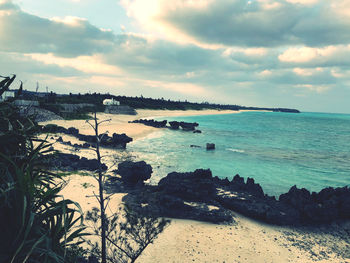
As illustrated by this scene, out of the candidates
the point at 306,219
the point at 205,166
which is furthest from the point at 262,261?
the point at 205,166

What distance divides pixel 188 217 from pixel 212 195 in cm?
379

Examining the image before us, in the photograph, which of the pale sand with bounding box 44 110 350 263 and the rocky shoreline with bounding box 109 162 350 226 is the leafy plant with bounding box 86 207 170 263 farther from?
the rocky shoreline with bounding box 109 162 350 226

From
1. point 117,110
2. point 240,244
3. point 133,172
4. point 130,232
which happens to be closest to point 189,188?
point 240,244

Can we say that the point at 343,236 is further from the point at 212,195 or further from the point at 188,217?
the point at 188,217

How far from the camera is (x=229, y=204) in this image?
61.2ft

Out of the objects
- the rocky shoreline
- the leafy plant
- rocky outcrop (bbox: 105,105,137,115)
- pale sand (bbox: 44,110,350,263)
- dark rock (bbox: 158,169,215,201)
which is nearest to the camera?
the leafy plant

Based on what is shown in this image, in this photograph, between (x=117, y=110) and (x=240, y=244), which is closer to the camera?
(x=240, y=244)

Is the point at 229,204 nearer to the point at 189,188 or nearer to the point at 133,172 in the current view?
the point at 189,188

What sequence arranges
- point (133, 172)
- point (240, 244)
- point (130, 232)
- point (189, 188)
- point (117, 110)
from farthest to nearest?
point (117, 110) → point (133, 172) → point (189, 188) → point (240, 244) → point (130, 232)

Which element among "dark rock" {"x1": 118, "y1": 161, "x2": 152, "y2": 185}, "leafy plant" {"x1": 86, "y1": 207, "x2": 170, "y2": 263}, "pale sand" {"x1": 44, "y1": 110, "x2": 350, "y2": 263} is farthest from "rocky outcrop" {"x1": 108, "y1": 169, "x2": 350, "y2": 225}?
"leafy plant" {"x1": 86, "y1": 207, "x2": 170, "y2": 263}

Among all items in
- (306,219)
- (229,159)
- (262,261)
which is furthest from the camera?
(229,159)

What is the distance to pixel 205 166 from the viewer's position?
35344mm

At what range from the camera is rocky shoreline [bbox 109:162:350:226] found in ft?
54.6

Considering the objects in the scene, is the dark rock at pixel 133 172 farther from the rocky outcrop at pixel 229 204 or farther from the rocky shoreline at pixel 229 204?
the rocky outcrop at pixel 229 204
